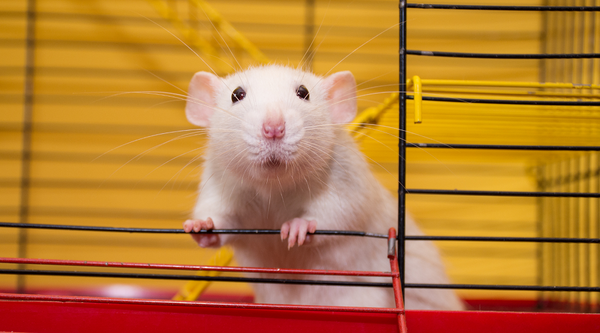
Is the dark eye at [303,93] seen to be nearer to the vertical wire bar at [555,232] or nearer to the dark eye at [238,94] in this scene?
the dark eye at [238,94]

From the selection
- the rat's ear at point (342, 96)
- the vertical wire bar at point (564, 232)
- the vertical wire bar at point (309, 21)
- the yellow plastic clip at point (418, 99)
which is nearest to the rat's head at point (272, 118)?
the rat's ear at point (342, 96)

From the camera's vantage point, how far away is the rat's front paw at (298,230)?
120cm

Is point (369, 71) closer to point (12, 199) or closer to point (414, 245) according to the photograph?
point (414, 245)

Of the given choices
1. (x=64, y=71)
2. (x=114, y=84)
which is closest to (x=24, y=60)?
(x=64, y=71)

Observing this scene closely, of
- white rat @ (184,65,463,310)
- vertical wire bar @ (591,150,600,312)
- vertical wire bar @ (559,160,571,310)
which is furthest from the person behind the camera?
vertical wire bar @ (559,160,571,310)

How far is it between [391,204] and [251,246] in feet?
2.03

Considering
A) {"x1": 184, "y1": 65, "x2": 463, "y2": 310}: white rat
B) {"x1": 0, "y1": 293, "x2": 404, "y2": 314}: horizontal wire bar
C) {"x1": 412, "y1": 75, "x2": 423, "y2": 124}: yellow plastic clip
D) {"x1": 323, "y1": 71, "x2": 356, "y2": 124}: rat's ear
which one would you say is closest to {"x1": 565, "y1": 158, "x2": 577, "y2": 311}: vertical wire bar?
{"x1": 184, "y1": 65, "x2": 463, "y2": 310}: white rat

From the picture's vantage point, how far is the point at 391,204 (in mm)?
1714

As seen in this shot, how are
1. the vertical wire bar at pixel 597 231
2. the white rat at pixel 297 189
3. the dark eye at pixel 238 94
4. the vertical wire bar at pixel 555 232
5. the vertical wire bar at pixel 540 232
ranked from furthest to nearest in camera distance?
the vertical wire bar at pixel 540 232 → the vertical wire bar at pixel 555 232 → the vertical wire bar at pixel 597 231 → the dark eye at pixel 238 94 → the white rat at pixel 297 189

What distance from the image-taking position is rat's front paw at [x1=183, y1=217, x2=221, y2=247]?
1.23 meters

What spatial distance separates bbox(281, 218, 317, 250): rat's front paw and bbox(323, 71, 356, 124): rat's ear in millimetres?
418

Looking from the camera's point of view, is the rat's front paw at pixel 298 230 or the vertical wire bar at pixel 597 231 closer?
the rat's front paw at pixel 298 230

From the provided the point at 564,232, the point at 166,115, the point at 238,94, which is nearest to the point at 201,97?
the point at 238,94

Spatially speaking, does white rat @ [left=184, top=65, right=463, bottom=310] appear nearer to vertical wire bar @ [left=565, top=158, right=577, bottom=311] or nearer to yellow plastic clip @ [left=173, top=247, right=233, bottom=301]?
yellow plastic clip @ [left=173, top=247, right=233, bottom=301]
